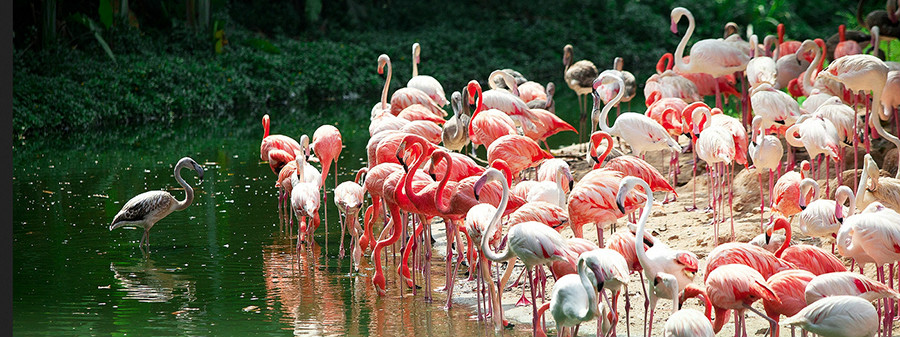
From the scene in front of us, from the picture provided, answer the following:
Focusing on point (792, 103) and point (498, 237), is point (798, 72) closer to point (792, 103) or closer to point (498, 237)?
point (792, 103)

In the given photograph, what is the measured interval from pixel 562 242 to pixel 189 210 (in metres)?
4.96

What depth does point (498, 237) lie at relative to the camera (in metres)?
4.96

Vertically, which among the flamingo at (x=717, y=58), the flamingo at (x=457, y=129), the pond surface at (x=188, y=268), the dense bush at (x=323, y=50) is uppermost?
the dense bush at (x=323, y=50)

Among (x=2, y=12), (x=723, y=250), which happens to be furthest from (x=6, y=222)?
(x=723, y=250)

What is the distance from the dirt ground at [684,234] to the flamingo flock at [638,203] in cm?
6

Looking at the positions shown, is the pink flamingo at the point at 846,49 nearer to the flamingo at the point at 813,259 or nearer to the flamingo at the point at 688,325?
the flamingo at the point at 813,259

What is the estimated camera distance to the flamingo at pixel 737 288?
389 cm

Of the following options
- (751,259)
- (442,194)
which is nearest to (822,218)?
(751,259)

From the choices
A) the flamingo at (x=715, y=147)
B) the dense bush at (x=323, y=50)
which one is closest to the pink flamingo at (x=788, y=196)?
the flamingo at (x=715, y=147)

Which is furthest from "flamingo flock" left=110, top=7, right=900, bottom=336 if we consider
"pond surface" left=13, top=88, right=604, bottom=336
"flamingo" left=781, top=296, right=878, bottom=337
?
"pond surface" left=13, top=88, right=604, bottom=336

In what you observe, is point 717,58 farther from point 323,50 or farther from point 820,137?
A: point 323,50

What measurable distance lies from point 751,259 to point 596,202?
3.06ft

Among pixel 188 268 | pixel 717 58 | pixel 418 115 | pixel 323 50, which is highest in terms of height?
pixel 323 50

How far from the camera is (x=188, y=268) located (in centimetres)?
654
